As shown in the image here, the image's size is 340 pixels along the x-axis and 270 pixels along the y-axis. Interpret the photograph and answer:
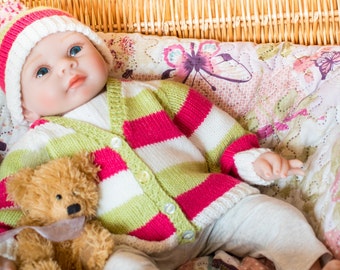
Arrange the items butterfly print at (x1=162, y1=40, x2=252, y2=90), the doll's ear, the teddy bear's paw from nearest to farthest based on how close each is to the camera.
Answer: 1. the teddy bear's paw
2. the doll's ear
3. butterfly print at (x1=162, y1=40, x2=252, y2=90)

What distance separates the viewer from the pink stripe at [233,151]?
3.58 feet

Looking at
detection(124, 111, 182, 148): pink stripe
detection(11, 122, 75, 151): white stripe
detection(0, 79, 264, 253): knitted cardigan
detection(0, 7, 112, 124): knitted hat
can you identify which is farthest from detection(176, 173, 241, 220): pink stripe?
detection(0, 7, 112, 124): knitted hat

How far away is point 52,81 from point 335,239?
53 centimetres

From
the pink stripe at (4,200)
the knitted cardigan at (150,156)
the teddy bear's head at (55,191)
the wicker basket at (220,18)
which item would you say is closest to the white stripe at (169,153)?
the knitted cardigan at (150,156)

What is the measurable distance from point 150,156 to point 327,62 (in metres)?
0.40

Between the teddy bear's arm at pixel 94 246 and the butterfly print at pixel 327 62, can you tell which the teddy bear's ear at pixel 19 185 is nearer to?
the teddy bear's arm at pixel 94 246

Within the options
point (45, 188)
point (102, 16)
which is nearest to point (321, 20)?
point (102, 16)

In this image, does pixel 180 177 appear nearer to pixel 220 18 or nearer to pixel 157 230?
pixel 157 230

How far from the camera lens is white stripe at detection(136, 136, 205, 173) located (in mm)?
1022

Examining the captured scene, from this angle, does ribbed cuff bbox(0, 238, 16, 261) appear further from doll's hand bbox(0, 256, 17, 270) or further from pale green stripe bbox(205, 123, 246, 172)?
pale green stripe bbox(205, 123, 246, 172)

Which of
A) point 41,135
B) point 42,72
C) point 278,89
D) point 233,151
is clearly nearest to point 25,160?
point 41,135

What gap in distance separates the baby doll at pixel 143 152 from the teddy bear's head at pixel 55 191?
5 cm

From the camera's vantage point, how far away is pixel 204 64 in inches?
49.2

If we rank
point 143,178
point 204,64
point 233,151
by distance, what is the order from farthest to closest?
point 204,64, point 233,151, point 143,178
